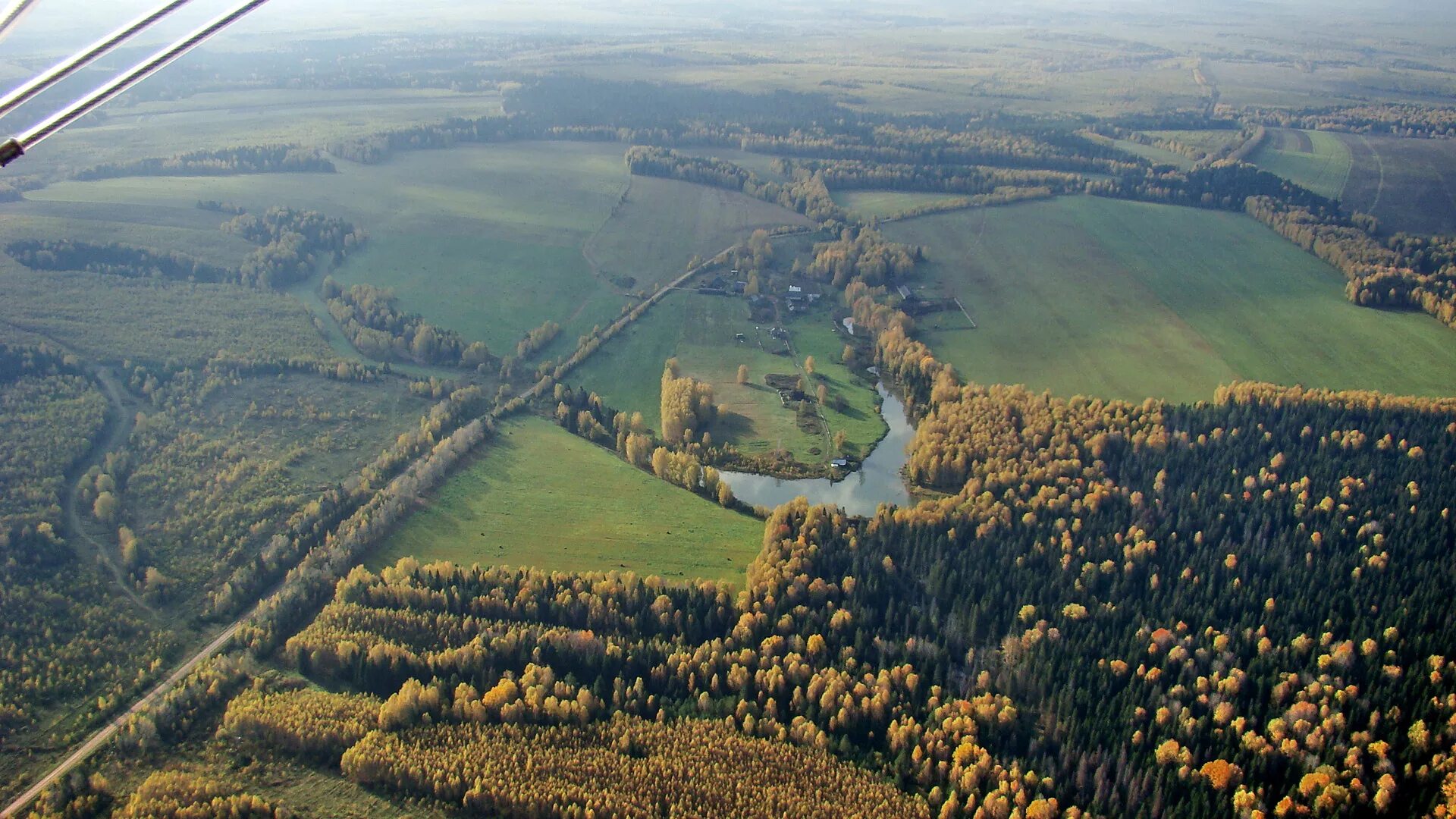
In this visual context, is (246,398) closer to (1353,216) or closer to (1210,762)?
(1210,762)

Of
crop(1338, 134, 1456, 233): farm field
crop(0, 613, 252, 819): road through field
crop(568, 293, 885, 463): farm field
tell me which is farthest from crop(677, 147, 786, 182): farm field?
crop(0, 613, 252, 819): road through field

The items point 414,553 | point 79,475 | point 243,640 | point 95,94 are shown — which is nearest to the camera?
point 95,94

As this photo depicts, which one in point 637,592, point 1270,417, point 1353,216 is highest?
point 1353,216

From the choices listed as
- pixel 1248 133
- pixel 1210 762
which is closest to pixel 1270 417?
pixel 1210 762

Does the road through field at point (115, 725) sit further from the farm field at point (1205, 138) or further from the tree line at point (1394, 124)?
the tree line at point (1394, 124)

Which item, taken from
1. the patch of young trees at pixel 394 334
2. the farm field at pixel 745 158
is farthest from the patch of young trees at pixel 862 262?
the patch of young trees at pixel 394 334

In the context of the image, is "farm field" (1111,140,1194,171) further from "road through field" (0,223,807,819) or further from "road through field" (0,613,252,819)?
"road through field" (0,613,252,819)
